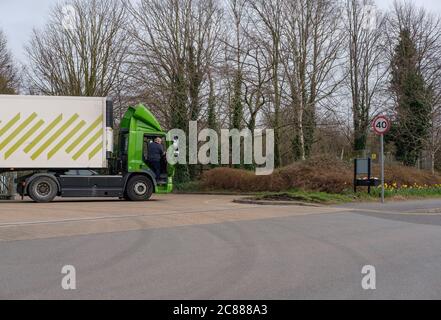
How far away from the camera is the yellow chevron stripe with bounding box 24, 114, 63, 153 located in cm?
2125

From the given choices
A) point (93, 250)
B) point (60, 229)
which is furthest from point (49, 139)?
point (93, 250)

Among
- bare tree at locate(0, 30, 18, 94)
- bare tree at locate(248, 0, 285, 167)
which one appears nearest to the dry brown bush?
bare tree at locate(248, 0, 285, 167)

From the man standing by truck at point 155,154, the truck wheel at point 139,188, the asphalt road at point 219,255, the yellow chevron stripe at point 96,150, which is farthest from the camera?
the man standing by truck at point 155,154

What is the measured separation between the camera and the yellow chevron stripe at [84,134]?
21.5m

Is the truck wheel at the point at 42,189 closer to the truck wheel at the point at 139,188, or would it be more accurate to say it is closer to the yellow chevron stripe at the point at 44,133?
the yellow chevron stripe at the point at 44,133

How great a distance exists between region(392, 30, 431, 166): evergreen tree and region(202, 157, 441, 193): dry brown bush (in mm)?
10775

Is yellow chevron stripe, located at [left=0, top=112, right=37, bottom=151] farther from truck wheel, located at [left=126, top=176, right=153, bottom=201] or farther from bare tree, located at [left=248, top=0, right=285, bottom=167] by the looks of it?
bare tree, located at [left=248, top=0, right=285, bottom=167]

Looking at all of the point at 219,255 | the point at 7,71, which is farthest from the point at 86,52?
the point at 219,255

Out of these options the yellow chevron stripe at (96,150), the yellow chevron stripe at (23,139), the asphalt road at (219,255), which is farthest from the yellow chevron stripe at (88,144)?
the asphalt road at (219,255)

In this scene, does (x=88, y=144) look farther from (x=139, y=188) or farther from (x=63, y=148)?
(x=139, y=188)
